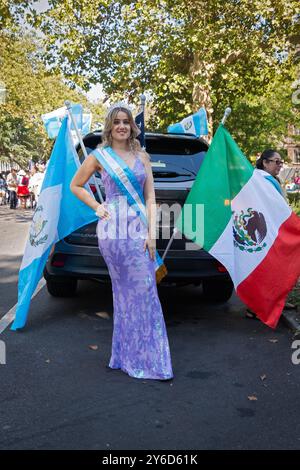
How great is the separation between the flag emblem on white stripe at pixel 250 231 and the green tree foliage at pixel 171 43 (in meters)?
13.7

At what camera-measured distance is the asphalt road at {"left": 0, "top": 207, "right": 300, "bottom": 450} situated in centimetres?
337

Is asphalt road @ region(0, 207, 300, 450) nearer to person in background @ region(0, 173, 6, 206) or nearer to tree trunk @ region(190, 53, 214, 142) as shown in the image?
tree trunk @ region(190, 53, 214, 142)

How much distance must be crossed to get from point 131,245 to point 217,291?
2.79m

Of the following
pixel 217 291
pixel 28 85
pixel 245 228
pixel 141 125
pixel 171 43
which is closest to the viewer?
pixel 141 125

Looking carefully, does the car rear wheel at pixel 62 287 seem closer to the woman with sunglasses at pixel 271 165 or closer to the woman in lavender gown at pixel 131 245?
the woman with sunglasses at pixel 271 165

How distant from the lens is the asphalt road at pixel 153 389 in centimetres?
337

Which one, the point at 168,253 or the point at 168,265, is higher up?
the point at 168,253

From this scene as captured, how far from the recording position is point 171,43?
1934 centimetres

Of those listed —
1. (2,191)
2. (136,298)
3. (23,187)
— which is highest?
(23,187)

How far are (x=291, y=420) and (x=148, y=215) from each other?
1806 millimetres

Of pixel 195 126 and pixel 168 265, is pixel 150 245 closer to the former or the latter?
pixel 168 265

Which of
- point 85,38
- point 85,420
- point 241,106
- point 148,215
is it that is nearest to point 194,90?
point 85,38

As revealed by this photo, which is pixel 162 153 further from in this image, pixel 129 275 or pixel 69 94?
pixel 69 94

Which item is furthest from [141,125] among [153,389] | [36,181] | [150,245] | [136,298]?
[36,181]
